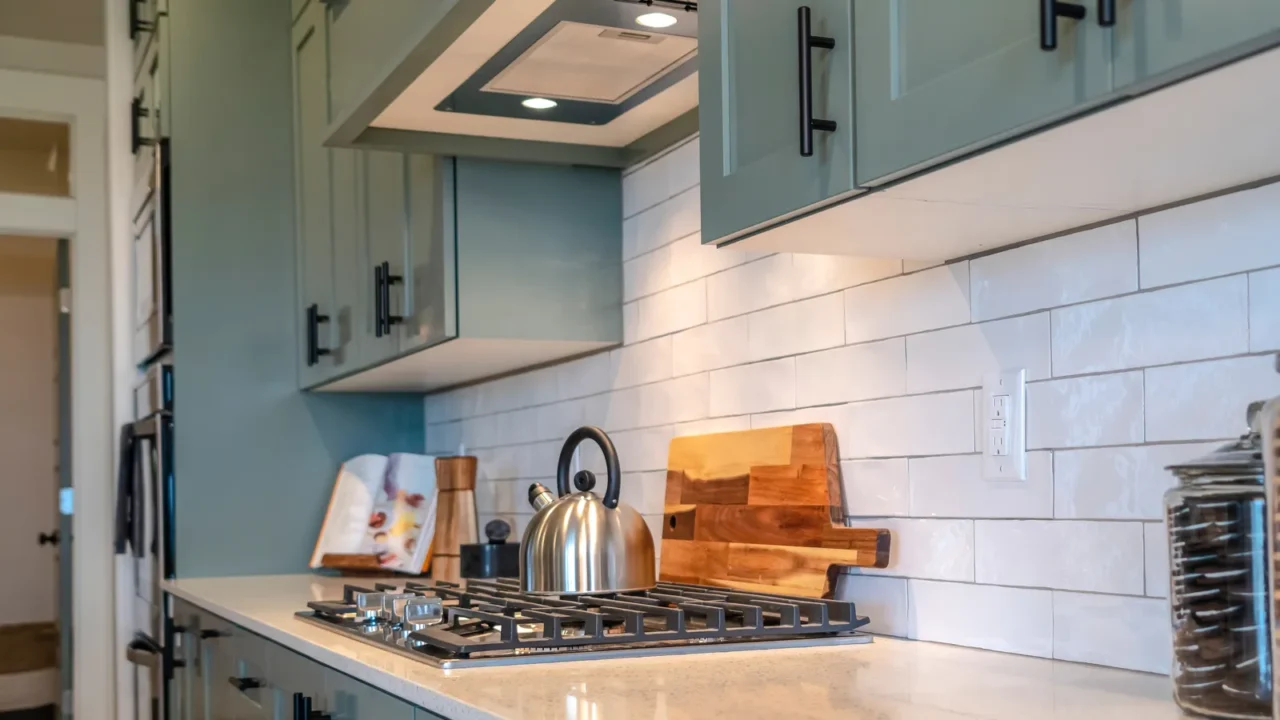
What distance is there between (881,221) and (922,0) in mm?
317

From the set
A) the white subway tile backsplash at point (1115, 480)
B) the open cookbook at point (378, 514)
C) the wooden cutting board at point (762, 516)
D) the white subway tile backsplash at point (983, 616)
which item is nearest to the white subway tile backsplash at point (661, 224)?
the wooden cutting board at point (762, 516)

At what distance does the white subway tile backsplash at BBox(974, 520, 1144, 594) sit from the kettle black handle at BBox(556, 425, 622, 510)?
646 mm

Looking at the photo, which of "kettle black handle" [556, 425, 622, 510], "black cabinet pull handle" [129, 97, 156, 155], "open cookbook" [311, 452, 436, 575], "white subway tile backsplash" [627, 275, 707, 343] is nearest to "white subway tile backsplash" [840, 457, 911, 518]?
"kettle black handle" [556, 425, 622, 510]

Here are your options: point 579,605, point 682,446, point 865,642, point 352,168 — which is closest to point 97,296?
point 352,168

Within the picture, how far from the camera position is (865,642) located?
5.23 feet

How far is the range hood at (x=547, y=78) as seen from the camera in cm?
173

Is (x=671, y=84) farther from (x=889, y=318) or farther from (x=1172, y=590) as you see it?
(x=1172, y=590)

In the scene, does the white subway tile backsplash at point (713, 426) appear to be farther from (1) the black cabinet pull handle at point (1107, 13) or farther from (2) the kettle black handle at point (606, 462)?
(1) the black cabinet pull handle at point (1107, 13)

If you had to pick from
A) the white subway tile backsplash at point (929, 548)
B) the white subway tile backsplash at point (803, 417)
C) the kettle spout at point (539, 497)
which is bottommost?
the white subway tile backsplash at point (929, 548)

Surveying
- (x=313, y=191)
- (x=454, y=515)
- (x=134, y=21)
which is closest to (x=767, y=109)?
(x=454, y=515)

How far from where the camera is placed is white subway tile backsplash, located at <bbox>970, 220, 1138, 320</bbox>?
1.33m

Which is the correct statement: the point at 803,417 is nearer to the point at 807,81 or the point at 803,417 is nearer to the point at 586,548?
the point at 586,548

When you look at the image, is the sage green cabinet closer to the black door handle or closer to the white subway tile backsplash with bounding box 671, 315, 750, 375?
the black door handle

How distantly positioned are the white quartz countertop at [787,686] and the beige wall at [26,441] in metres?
6.40
